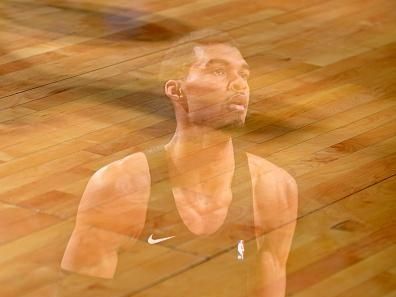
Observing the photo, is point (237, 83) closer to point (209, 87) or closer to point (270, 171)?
point (209, 87)

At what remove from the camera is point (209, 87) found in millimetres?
2531

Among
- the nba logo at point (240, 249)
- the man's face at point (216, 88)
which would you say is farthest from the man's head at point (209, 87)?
the nba logo at point (240, 249)

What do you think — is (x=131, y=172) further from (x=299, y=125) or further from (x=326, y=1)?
(x=326, y=1)

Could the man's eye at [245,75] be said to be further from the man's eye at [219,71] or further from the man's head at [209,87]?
the man's eye at [219,71]

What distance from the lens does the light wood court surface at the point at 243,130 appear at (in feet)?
6.69

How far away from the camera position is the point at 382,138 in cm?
256

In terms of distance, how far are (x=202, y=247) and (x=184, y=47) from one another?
42.0 inches

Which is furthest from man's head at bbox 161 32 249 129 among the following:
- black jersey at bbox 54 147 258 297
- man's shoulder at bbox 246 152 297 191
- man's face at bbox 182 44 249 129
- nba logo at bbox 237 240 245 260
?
nba logo at bbox 237 240 245 260

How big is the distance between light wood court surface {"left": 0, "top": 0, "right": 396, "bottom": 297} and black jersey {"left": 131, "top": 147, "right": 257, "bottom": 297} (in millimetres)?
32

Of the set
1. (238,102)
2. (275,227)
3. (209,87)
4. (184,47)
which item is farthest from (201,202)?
(184,47)

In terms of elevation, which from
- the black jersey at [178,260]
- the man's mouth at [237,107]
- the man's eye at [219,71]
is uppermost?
the man's eye at [219,71]

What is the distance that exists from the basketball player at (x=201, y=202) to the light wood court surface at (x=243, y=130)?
30 millimetres

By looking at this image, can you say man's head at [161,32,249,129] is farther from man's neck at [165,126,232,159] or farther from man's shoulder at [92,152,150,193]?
man's shoulder at [92,152,150,193]

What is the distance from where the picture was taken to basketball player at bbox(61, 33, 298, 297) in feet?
6.46
